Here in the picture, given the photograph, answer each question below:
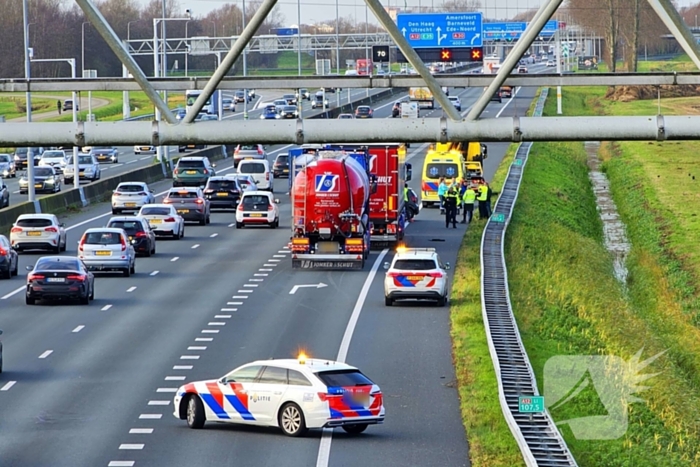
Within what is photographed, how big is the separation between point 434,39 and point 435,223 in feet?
27.1

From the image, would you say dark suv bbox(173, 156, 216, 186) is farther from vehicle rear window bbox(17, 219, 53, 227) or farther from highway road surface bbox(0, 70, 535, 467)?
vehicle rear window bbox(17, 219, 53, 227)

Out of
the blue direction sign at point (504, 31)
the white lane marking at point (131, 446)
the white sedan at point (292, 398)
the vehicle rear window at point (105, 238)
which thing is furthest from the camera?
the blue direction sign at point (504, 31)

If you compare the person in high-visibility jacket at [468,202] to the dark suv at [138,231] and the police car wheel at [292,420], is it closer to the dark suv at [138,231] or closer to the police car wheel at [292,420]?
the dark suv at [138,231]

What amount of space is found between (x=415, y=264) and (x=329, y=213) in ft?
21.8

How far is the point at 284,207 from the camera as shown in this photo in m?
69.0

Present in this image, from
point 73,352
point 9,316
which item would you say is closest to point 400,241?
point 9,316

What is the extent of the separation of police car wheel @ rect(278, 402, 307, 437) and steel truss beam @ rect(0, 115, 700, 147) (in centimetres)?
1248

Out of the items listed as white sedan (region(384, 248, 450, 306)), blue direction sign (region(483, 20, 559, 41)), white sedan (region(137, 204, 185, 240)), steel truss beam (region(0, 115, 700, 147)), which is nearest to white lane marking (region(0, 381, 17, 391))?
white sedan (region(384, 248, 450, 306))

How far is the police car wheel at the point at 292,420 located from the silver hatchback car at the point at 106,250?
21260mm

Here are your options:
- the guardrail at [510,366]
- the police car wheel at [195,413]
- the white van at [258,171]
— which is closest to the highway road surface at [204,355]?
the police car wheel at [195,413]

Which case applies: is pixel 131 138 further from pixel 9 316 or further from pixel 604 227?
pixel 604 227

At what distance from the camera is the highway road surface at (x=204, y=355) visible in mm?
23438

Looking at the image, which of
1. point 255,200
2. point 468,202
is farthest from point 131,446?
point 468,202

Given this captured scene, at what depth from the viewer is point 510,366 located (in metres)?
28.7
